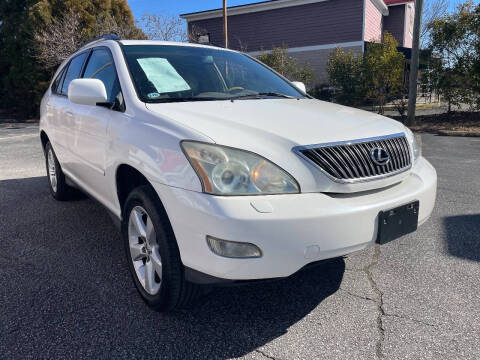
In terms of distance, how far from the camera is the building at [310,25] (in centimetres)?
2038

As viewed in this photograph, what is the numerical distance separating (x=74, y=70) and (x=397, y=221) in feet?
11.7

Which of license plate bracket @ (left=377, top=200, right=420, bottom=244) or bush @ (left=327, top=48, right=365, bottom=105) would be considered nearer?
license plate bracket @ (left=377, top=200, right=420, bottom=244)

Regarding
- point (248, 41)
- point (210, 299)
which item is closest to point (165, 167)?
point (210, 299)

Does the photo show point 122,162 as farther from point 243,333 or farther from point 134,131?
point 243,333

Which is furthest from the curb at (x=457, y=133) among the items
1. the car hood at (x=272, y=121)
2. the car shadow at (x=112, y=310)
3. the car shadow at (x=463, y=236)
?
the car shadow at (x=112, y=310)

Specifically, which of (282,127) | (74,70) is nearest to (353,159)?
(282,127)

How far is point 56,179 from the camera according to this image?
4652 mm

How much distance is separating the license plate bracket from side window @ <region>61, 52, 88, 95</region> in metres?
3.23

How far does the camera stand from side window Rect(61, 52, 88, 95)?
4.03m

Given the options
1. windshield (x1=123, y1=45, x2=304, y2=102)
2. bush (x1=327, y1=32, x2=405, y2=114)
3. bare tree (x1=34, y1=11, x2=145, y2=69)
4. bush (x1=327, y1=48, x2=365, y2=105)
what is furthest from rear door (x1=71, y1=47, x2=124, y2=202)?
bare tree (x1=34, y1=11, x2=145, y2=69)

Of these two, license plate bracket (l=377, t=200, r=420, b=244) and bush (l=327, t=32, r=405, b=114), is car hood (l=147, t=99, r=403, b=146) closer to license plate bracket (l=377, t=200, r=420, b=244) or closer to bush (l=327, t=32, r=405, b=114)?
license plate bracket (l=377, t=200, r=420, b=244)

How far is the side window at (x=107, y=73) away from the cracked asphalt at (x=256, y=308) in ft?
4.13

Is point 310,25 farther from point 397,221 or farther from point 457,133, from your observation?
point 397,221

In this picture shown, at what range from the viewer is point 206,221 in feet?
6.23
